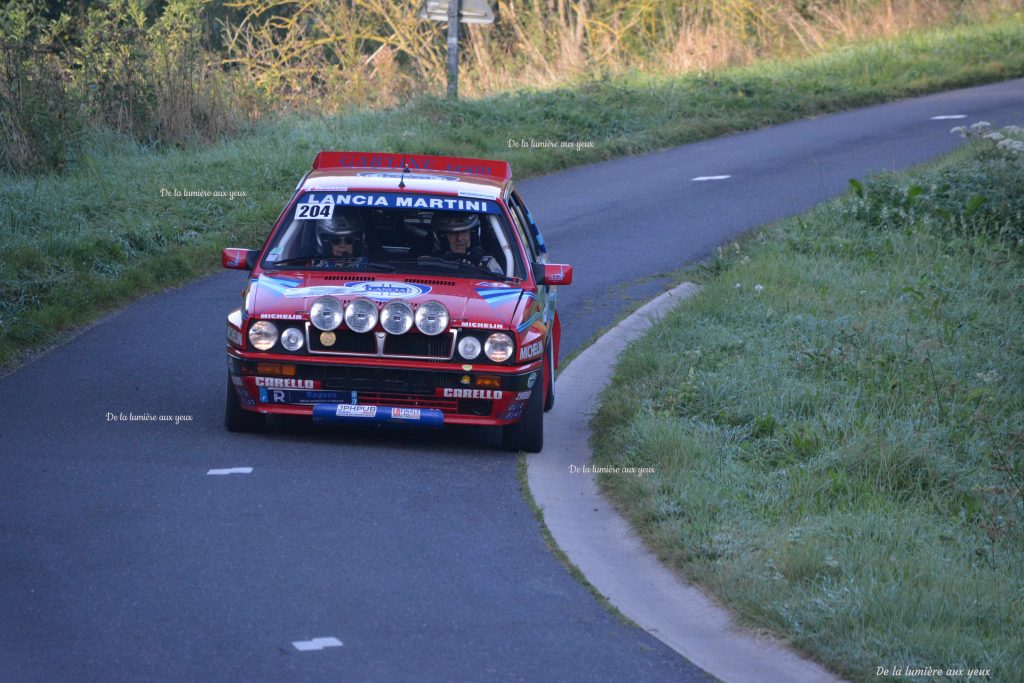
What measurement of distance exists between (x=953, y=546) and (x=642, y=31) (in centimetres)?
2328

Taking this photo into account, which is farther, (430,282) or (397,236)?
(397,236)

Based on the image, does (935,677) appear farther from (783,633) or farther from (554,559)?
(554,559)

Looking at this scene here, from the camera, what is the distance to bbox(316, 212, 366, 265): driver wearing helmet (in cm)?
883

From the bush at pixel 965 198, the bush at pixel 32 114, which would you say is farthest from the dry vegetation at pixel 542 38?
the bush at pixel 965 198

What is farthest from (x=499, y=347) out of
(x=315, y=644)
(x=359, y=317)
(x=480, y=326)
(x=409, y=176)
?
(x=315, y=644)

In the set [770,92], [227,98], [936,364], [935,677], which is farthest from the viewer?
[770,92]

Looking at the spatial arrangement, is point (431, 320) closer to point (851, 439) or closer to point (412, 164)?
point (412, 164)

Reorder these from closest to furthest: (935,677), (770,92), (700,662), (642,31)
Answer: (935,677)
(700,662)
(770,92)
(642,31)

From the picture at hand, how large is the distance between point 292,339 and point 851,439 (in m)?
3.21

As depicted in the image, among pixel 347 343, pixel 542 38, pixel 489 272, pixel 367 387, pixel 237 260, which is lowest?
pixel 367 387

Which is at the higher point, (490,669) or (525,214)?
(525,214)

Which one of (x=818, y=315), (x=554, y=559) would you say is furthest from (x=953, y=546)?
(x=818, y=315)

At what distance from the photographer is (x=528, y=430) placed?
825cm

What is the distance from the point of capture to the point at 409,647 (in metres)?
5.38
